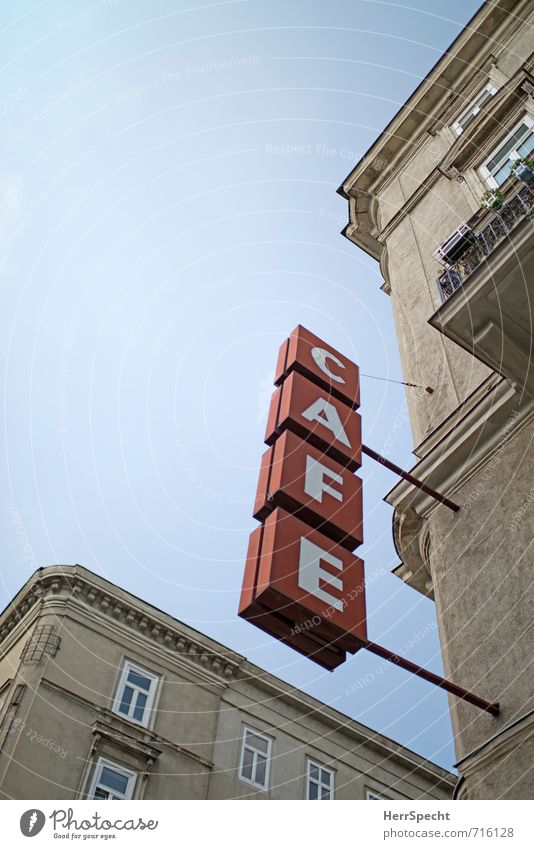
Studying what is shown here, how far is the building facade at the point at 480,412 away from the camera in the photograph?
9.09 m

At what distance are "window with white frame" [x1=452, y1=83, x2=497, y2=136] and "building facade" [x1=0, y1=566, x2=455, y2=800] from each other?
625 inches

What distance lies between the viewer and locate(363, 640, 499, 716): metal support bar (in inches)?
348

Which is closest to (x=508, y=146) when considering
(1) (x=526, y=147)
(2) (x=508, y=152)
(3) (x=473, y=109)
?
(2) (x=508, y=152)

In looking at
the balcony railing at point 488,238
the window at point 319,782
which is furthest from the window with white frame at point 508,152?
the window at point 319,782

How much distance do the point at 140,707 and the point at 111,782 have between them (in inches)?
96.9

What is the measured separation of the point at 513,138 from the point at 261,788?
18.7 m

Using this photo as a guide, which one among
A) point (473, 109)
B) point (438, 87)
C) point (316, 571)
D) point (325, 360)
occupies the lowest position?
point (316, 571)

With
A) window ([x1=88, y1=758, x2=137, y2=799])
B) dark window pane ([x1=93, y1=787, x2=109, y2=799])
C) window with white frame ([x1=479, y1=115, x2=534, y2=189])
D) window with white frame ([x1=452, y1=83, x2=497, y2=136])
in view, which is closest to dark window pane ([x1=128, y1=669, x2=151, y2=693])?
window ([x1=88, y1=758, x2=137, y2=799])

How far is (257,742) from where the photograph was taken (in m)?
23.9

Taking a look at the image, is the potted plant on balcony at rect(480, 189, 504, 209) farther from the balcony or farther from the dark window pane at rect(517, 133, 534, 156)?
the dark window pane at rect(517, 133, 534, 156)

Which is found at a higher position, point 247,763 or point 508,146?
point 508,146

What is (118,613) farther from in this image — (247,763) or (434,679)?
(434,679)
